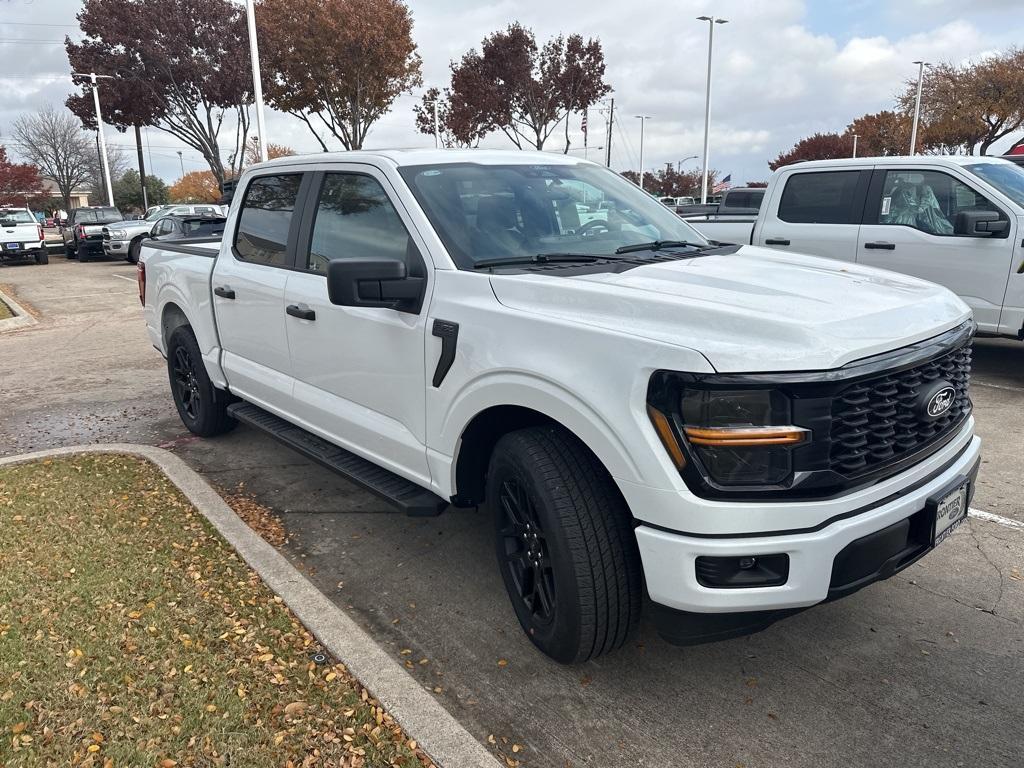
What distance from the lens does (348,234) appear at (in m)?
3.83

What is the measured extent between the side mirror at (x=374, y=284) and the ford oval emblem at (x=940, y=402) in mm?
1893

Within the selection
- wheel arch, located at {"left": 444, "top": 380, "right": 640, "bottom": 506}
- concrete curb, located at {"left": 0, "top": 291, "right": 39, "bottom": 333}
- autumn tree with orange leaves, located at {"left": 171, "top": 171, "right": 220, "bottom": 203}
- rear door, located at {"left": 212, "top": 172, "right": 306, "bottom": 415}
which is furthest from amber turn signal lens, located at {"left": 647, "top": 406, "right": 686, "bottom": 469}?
autumn tree with orange leaves, located at {"left": 171, "top": 171, "right": 220, "bottom": 203}

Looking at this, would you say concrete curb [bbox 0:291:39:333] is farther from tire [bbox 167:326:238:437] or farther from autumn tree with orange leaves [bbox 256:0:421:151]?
autumn tree with orange leaves [bbox 256:0:421:151]

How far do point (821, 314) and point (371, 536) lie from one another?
8.74 ft

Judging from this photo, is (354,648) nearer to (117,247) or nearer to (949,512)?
(949,512)

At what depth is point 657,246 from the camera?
3.66 metres

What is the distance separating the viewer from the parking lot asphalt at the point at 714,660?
8.55ft

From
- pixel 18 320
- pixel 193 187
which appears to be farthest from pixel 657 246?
pixel 193 187

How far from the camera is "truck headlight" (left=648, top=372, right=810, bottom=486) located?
229cm

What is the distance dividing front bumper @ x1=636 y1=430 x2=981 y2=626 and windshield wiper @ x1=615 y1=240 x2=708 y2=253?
1505 mm

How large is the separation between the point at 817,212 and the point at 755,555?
20.3 feet

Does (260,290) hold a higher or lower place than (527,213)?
lower

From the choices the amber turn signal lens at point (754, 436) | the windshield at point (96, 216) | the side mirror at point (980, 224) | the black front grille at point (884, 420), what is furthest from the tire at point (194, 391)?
the windshield at point (96, 216)

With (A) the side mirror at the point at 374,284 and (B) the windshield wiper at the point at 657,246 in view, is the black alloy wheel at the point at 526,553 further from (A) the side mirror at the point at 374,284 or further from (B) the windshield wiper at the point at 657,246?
(B) the windshield wiper at the point at 657,246
